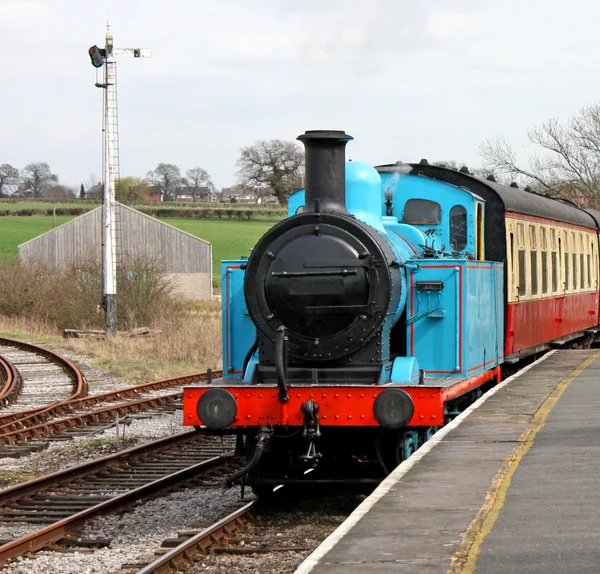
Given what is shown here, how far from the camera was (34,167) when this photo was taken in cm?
11250

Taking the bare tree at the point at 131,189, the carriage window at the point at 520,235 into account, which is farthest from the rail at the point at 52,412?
the bare tree at the point at 131,189

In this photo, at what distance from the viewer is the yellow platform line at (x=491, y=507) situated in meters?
4.88

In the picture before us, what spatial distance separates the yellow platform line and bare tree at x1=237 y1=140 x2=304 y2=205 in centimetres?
4895

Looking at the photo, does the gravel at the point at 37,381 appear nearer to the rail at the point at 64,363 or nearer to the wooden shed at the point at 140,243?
the rail at the point at 64,363

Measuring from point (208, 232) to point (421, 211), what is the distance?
5737 cm

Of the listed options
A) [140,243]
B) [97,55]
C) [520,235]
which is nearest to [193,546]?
[520,235]

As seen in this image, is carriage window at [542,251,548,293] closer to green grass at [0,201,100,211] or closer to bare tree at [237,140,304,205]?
bare tree at [237,140,304,205]

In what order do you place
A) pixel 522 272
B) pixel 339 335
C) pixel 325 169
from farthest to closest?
pixel 522 272 → pixel 325 169 → pixel 339 335

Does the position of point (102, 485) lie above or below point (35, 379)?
below

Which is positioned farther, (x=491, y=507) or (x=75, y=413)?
(x=75, y=413)

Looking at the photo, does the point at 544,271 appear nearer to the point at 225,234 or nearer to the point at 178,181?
the point at 225,234

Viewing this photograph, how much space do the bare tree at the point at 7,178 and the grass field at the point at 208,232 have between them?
35992 millimetres

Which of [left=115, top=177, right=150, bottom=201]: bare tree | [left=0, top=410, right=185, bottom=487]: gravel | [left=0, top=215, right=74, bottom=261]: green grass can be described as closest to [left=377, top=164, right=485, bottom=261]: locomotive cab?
[left=0, top=410, right=185, bottom=487]: gravel

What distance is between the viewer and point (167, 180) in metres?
101
